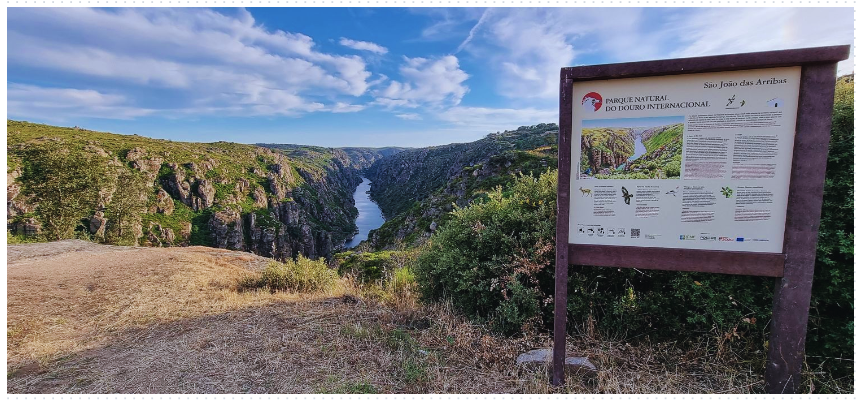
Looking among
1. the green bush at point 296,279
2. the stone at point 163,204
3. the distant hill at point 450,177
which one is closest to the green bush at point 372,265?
the green bush at point 296,279

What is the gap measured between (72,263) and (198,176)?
10470 cm

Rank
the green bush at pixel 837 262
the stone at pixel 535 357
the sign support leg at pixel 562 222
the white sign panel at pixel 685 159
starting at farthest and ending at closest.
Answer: the stone at pixel 535 357 → the green bush at pixel 837 262 → the sign support leg at pixel 562 222 → the white sign panel at pixel 685 159

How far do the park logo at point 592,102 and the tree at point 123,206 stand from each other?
41.0m

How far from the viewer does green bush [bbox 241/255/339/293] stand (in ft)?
26.0

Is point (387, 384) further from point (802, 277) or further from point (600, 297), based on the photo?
point (802, 277)

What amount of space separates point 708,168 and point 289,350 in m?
4.77

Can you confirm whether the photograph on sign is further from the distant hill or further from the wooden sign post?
the distant hill

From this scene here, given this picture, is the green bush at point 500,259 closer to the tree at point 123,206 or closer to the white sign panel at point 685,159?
the white sign panel at point 685,159

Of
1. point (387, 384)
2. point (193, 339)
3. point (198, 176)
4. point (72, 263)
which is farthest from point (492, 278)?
point (198, 176)

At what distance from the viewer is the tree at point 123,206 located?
34.7m

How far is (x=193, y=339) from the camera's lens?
202 inches

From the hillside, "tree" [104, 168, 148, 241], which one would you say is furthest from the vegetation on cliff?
the hillside

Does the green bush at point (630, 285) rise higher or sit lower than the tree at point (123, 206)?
higher

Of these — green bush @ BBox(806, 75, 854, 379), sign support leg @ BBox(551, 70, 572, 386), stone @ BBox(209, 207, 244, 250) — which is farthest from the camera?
stone @ BBox(209, 207, 244, 250)
